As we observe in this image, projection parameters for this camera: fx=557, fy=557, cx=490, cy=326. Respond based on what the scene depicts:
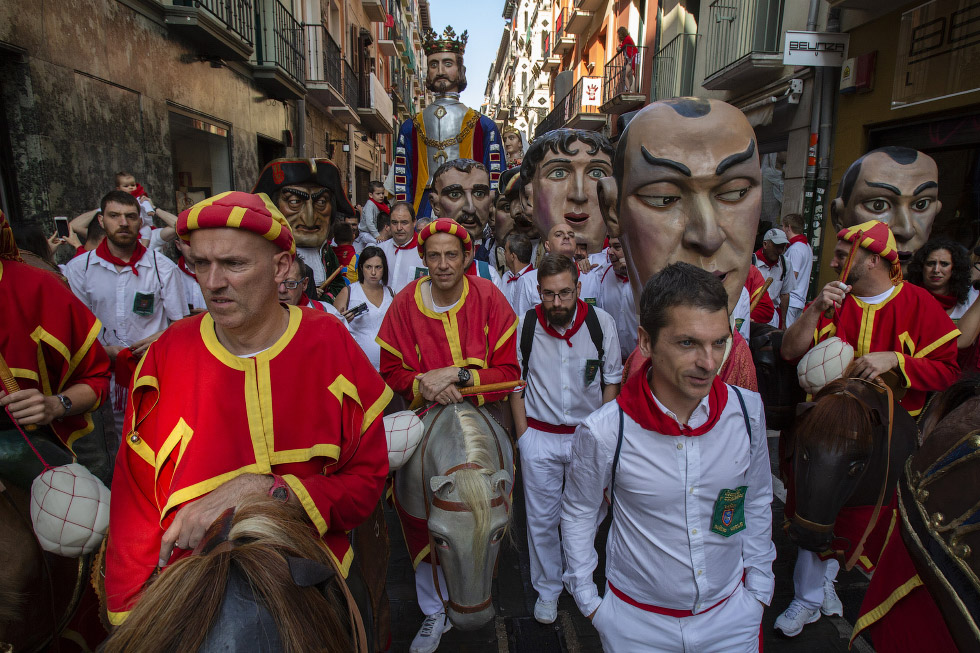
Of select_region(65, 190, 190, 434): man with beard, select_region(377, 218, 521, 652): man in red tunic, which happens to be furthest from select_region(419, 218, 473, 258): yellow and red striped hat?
select_region(65, 190, 190, 434): man with beard

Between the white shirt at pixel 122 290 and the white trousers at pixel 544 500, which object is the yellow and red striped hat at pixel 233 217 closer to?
the white trousers at pixel 544 500

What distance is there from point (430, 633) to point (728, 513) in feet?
5.97

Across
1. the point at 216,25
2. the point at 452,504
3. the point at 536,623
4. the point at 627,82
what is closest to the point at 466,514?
the point at 452,504

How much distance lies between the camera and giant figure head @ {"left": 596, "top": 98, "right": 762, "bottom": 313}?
2.64 metres

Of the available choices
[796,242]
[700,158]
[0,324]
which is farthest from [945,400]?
[796,242]

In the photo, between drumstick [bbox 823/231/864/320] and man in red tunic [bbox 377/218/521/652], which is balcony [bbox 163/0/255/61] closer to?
man in red tunic [bbox 377/218/521/652]

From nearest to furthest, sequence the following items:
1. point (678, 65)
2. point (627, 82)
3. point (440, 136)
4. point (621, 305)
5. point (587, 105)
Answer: point (621, 305) → point (440, 136) → point (678, 65) → point (627, 82) → point (587, 105)

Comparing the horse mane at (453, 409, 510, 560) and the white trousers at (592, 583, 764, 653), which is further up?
the horse mane at (453, 409, 510, 560)

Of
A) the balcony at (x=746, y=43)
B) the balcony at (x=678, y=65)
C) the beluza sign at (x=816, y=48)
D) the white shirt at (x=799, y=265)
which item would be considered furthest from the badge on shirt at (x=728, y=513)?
the balcony at (x=678, y=65)

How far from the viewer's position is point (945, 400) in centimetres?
186

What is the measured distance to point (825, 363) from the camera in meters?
2.74

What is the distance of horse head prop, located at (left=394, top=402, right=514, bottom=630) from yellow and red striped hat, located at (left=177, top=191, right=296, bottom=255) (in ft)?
4.10

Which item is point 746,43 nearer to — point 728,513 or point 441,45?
point 441,45

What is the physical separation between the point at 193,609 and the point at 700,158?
2.59 m
